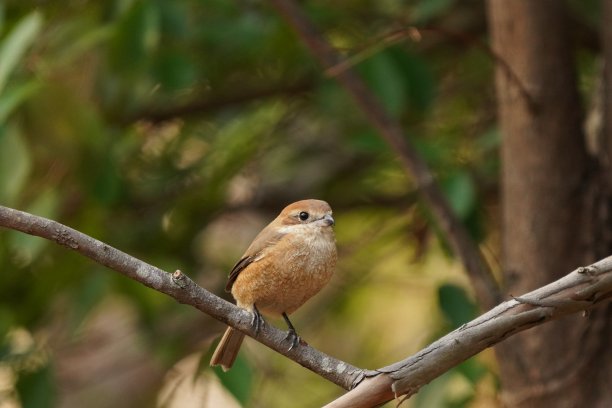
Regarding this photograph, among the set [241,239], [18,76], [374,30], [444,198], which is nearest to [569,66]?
[444,198]

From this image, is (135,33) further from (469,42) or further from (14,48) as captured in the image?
(469,42)

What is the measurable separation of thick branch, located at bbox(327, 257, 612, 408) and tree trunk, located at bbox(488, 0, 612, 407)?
144 centimetres

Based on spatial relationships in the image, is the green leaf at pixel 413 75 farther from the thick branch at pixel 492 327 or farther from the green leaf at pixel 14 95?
the thick branch at pixel 492 327

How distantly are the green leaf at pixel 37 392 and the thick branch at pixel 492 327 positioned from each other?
88.6 inches

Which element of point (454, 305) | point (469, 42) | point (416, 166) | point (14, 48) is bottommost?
point (454, 305)

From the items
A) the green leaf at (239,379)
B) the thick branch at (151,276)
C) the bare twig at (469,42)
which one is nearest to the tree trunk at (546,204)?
the bare twig at (469,42)

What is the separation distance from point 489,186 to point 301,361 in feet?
9.48

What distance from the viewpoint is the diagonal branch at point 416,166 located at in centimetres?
423

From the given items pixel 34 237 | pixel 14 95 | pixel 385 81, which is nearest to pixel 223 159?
pixel 385 81

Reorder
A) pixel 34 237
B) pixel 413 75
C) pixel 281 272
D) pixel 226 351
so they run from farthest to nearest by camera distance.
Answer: pixel 413 75 → pixel 34 237 → pixel 226 351 → pixel 281 272

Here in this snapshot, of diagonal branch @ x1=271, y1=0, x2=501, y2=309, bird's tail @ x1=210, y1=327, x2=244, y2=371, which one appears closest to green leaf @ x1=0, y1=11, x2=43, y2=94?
diagonal branch @ x1=271, y1=0, x2=501, y2=309

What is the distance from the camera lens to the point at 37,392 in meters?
4.75

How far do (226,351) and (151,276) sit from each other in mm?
1368

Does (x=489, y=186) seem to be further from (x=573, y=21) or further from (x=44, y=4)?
(x=44, y=4)
